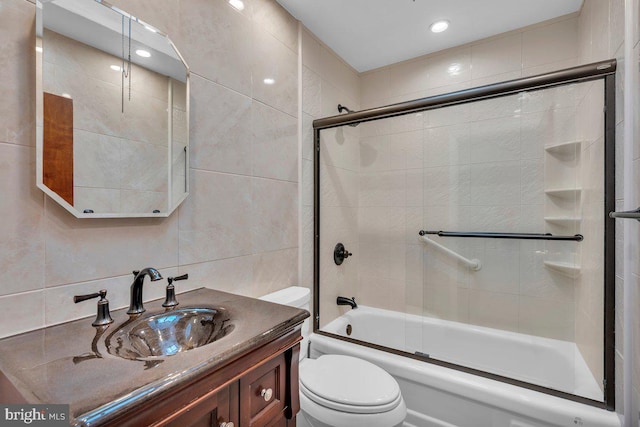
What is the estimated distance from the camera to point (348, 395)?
50.1 inches

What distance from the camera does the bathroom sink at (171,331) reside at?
855 millimetres

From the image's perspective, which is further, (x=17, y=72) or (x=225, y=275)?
(x=225, y=275)

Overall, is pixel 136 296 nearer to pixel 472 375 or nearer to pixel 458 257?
pixel 472 375

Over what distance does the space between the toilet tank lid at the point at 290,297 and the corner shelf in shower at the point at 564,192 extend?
1598 millimetres

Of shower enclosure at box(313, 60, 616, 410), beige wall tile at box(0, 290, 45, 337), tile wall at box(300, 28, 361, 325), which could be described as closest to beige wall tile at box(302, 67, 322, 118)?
tile wall at box(300, 28, 361, 325)

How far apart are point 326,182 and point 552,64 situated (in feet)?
5.57

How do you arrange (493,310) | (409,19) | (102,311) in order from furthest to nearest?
(493,310)
(409,19)
(102,311)

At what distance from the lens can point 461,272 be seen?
2.11 meters

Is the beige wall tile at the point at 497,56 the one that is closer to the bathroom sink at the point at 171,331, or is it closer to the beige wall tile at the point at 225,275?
the beige wall tile at the point at 225,275

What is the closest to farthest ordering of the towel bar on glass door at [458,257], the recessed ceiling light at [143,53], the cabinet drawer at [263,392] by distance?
the cabinet drawer at [263,392]
the recessed ceiling light at [143,53]
the towel bar on glass door at [458,257]

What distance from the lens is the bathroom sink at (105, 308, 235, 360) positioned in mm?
855

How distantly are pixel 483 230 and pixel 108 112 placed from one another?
2149 mm

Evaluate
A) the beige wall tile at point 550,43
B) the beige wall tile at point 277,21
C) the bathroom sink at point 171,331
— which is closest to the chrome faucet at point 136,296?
the bathroom sink at point 171,331

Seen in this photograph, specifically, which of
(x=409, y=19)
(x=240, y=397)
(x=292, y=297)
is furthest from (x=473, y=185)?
(x=240, y=397)
